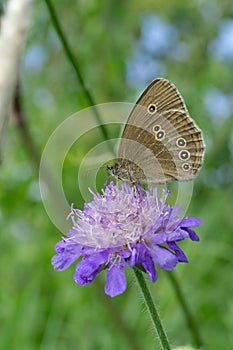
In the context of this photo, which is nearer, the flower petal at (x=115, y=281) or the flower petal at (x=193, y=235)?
the flower petal at (x=115, y=281)

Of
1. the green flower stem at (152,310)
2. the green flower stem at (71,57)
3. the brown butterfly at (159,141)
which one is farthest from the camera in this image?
the green flower stem at (71,57)

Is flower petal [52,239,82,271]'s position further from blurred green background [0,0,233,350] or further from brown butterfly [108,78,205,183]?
blurred green background [0,0,233,350]

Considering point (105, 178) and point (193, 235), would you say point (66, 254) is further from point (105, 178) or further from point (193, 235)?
point (105, 178)

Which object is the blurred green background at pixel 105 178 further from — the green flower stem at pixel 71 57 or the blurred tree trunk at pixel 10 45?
the blurred tree trunk at pixel 10 45

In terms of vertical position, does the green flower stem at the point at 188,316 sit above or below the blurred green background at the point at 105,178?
below

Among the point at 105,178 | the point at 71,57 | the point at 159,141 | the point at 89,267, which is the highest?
the point at 71,57

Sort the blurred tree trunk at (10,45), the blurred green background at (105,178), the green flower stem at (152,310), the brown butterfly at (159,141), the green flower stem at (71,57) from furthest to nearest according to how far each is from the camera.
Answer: the blurred green background at (105,178)
the green flower stem at (71,57)
the brown butterfly at (159,141)
the blurred tree trunk at (10,45)
the green flower stem at (152,310)

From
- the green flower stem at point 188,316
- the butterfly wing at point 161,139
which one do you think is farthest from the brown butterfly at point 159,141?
the green flower stem at point 188,316

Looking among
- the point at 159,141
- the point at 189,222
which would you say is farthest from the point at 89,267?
the point at 159,141

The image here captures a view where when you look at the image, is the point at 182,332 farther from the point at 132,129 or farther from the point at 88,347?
the point at 132,129
